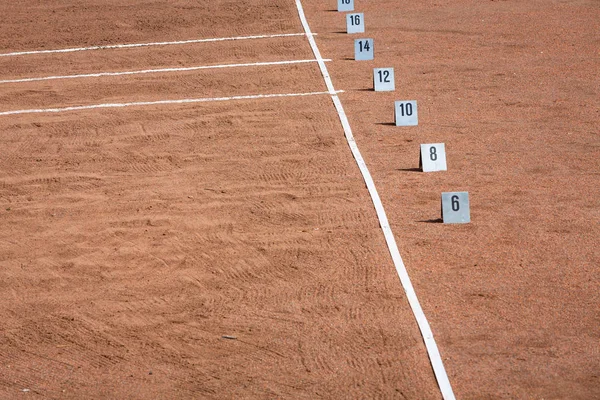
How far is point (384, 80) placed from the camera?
15.0 meters

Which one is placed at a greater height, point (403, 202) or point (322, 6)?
point (322, 6)

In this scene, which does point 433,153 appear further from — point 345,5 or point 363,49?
point 345,5

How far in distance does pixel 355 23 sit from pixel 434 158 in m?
8.08

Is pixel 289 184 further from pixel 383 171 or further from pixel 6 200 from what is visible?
pixel 6 200

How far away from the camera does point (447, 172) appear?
37.7ft

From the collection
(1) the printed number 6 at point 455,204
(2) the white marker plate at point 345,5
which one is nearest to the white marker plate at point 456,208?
(1) the printed number 6 at point 455,204

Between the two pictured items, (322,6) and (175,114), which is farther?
(322,6)

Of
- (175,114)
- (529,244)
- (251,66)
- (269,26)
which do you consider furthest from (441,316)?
(269,26)

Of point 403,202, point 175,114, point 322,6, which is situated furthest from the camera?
point 322,6

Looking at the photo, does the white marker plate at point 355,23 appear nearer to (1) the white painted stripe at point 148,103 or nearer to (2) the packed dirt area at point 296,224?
(2) the packed dirt area at point 296,224

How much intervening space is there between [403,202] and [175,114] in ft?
16.4

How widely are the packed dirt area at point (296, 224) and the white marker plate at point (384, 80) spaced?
0.21m

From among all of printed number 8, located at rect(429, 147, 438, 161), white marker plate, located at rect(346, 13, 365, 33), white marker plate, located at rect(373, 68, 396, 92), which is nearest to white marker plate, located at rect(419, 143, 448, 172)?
printed number 8, located at rect(429, 147, 438, 161)

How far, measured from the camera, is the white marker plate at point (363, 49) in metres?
16.6
